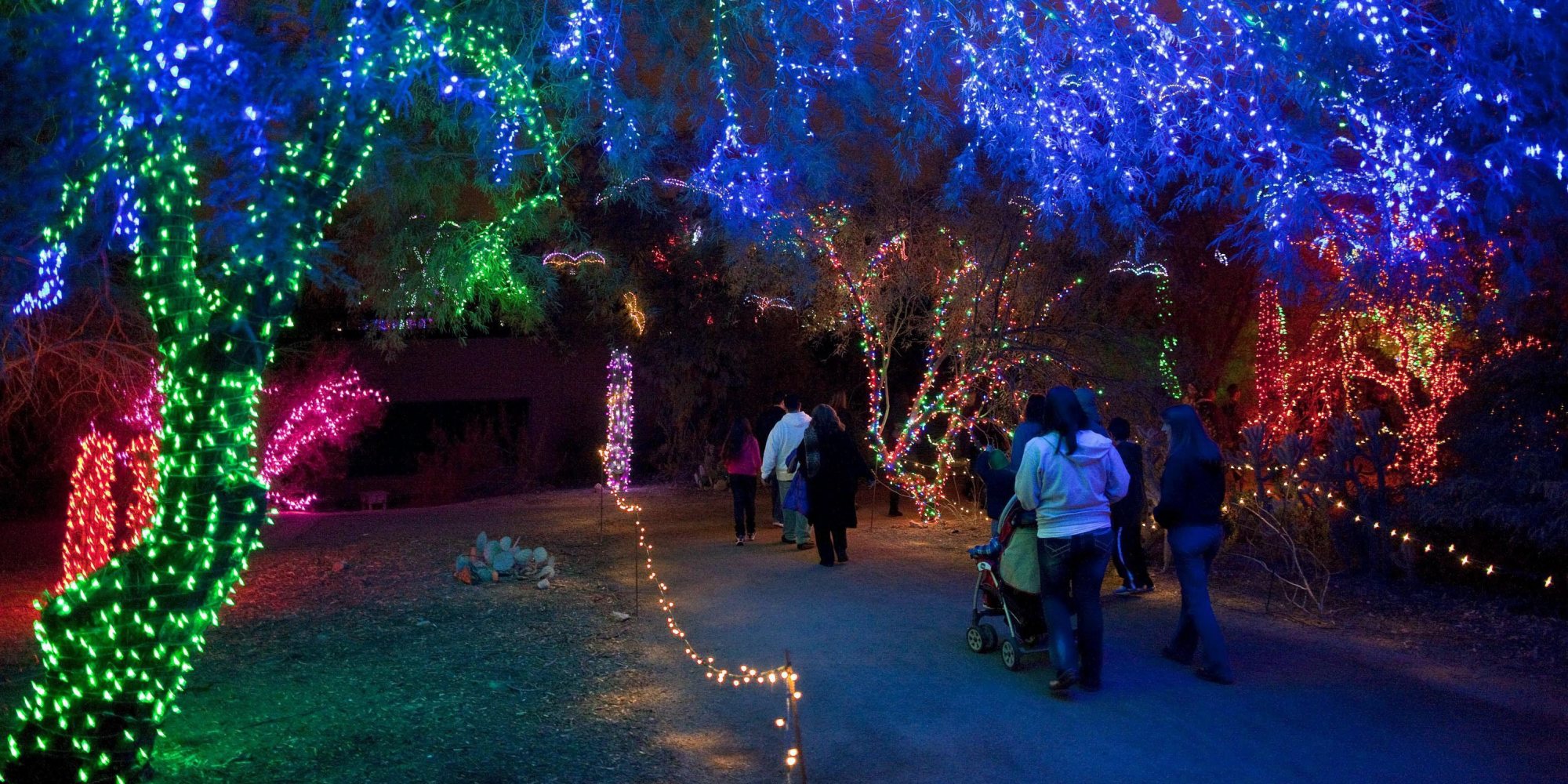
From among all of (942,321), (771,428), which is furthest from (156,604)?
(942,321)

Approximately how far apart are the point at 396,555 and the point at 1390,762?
32.8 feet

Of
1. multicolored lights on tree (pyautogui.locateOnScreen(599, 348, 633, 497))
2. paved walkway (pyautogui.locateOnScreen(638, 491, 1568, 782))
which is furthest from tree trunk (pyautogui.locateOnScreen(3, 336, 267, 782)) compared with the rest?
multicolored lights on tree (pyautogui.locateOnScreen(599, 348, 633, 497))

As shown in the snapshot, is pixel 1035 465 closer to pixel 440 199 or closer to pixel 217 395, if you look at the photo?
pixel 217 395

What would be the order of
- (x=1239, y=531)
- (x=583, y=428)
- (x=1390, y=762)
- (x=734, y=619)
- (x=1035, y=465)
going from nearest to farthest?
(x=1390, y=762) → (x=1035, y=465) → (x=734, y=619) → (x=1239, y=531) → (x=583, y=428)

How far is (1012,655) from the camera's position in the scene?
23.7 feet

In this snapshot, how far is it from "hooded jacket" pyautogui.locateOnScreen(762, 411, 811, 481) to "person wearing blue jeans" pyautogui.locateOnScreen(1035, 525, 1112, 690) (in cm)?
541

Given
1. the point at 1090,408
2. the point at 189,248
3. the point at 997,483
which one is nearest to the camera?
the point at 189,248

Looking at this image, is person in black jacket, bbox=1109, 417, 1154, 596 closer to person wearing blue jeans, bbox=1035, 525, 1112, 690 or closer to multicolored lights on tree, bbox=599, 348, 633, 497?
person wearing blue jeans, bbox=1035, 525, 1112, 690

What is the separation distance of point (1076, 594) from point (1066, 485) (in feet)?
2.21

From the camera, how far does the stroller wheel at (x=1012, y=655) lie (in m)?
7.20

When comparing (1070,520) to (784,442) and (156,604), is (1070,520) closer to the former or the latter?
(156,604)

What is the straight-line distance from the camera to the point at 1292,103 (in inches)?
355

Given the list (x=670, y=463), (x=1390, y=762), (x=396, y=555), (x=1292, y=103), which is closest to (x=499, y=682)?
(x=1390, y=762)

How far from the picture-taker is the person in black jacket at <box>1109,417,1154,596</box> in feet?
30.0
